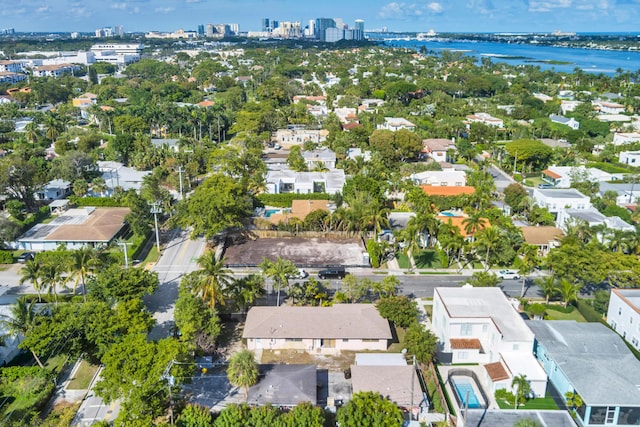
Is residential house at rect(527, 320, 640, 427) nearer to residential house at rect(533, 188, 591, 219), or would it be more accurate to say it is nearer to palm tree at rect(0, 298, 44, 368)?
residential house at rect(533, 188, 591, 219)

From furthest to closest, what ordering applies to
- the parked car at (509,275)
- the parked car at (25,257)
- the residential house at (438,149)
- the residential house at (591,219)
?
the residential house at (438,149)
the residential house at (591,219)
the parked car at (25,257)
the parked car at (509,275)

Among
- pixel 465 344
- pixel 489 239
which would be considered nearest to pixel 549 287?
pixel 489 239

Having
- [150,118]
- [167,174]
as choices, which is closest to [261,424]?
[167,174]

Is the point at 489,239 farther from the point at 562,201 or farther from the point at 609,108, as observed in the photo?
the point at 609,108

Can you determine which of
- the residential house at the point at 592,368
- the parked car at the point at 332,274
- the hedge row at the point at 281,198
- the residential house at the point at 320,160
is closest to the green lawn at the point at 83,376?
the parked car at the point at 332,274

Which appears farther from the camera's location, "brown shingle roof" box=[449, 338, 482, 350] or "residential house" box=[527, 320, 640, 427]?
"brown shingle roof" box=[449, 338, 482, 350]

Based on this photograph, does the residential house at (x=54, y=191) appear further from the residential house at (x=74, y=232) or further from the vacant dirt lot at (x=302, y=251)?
the vacant dirt lot at (x=302, y=251)

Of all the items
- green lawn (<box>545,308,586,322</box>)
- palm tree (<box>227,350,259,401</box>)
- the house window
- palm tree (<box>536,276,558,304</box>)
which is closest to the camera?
palm tree (<box>227,350,259,401</box>)

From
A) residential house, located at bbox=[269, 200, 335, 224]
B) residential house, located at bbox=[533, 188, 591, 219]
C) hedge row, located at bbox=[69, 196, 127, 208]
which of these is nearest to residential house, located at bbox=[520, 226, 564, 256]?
residential house, located at bbox=[533, 188, 591, 219]
